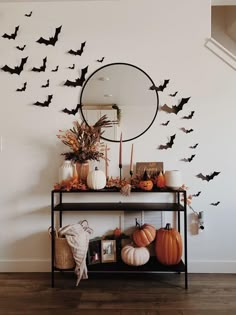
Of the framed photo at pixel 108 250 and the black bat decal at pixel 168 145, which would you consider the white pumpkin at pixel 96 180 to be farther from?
the black bat decal at pixel 168 145

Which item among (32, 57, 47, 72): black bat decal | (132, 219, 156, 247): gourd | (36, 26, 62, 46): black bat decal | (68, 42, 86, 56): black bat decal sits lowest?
(132, 219, 156, 247): gourd

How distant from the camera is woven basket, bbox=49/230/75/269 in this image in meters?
2.46

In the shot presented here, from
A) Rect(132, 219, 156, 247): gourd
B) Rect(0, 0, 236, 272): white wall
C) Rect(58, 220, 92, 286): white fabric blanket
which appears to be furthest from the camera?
Rect(0, 0, 236, 272): white wall

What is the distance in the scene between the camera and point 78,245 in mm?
2402

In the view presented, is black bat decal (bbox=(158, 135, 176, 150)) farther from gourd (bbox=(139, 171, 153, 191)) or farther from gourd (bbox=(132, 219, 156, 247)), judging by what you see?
gourd (bbox=(132, 219, 156, 247))

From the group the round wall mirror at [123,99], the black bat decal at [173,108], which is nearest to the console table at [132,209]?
the round wall mirror at [123,99]

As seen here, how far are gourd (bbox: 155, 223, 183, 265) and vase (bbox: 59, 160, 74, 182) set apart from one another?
3.10ft

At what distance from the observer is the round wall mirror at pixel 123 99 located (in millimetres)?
2705

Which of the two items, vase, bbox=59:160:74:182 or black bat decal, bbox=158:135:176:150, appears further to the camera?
black bat decal, bbox=158:135:176:150

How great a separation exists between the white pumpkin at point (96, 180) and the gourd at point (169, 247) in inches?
26.6

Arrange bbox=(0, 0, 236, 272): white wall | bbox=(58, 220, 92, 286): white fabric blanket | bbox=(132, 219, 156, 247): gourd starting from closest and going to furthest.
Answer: bbox=(58, 220, 92, 286): white fabric blanket
bbox=(132, 219, 156, 247): gourd
bbox=(0, 0, 236, 272): white wall

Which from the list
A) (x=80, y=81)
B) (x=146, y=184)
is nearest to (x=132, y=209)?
(x=146, y=184)

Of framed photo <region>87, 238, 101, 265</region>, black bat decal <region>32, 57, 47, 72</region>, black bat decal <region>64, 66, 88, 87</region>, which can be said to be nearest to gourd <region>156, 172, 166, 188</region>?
framed photo <region>87, 238, 101, 265</region>

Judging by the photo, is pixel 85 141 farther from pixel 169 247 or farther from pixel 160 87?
pixel 169 247
